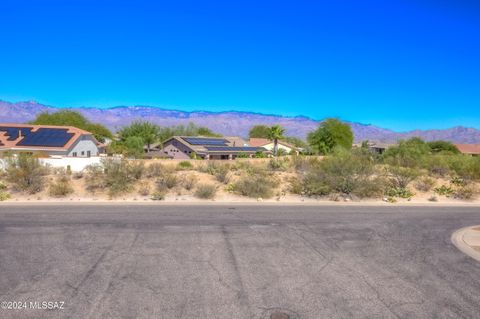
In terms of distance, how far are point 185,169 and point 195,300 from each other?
67.6 ft

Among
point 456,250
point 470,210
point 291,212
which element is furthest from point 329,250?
point 470,210

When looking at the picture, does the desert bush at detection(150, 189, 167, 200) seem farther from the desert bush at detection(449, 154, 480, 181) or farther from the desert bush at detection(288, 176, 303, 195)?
the desert bush at detection(449, 154, 480, 181)

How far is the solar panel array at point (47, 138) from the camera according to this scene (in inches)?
2034

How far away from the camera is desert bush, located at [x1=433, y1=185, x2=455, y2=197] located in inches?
927

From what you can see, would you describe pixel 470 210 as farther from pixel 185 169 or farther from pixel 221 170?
pixel 185 169

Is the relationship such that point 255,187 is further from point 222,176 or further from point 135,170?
point 135,170

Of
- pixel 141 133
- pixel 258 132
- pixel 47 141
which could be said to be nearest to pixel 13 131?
pixel 47 141

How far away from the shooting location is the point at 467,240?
12.7 metres

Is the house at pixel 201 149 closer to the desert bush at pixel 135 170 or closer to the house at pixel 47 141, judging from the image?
the house at pixel 47 141

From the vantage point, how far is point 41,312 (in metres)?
7.08

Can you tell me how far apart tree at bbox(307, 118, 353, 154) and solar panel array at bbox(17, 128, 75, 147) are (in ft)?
135

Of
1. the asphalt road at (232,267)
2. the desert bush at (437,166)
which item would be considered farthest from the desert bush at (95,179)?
the desert bush at (437,166)

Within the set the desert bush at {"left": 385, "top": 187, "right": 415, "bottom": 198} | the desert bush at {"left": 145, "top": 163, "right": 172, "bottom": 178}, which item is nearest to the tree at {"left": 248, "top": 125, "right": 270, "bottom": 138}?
the desert bush at {"left": 145, "top": 163, "right": 172, "bottom": 178}

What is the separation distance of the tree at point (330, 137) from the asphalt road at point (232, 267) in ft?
201
